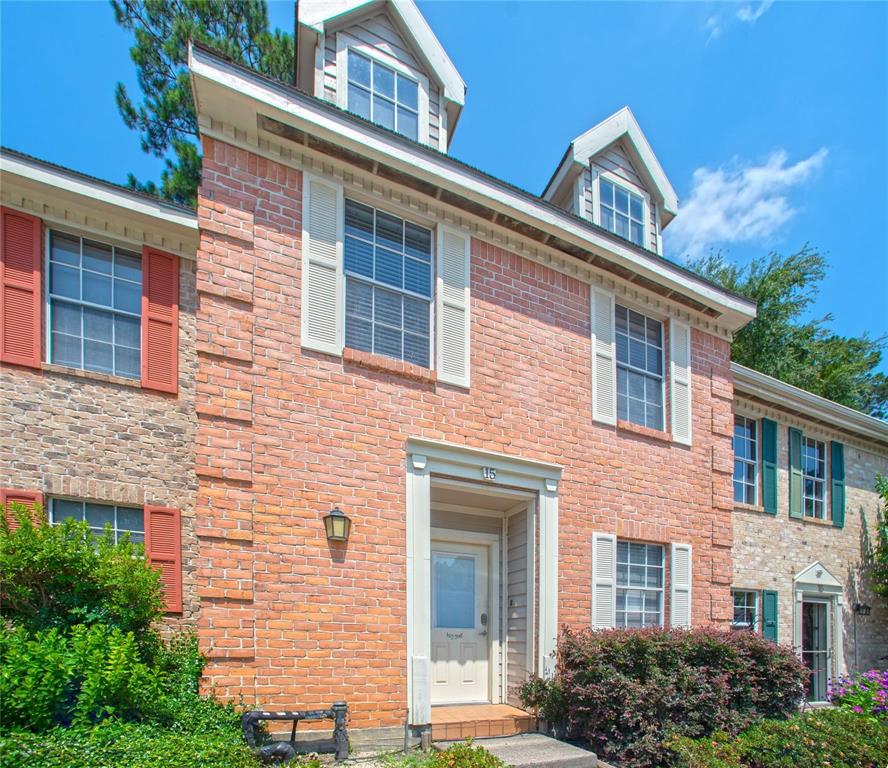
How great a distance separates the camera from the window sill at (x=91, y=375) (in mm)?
7363

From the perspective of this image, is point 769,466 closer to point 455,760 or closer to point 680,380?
point 680,380

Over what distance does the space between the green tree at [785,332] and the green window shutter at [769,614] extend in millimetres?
10751

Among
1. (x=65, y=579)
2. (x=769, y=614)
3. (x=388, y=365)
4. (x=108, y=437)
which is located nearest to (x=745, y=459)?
(x=769, y=614)

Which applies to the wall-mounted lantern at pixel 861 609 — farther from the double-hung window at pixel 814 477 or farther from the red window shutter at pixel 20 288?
the red window shutter at pixel 20 288

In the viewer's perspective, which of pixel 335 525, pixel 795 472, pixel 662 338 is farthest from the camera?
pixel 795 472

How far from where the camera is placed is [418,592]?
702 cm

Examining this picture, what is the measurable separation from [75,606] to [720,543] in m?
8.44

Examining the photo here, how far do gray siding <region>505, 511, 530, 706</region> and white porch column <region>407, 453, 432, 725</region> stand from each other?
156cm

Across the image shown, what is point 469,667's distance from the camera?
8.38 metres

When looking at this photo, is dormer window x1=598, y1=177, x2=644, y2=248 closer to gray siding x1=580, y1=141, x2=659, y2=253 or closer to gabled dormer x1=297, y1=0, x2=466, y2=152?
gray siding x1=580, y1=141, x2=659, y2=253

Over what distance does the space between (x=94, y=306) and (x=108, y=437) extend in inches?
60.4

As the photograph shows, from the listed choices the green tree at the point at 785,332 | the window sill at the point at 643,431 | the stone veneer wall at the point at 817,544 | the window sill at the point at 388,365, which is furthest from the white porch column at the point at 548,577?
the green tree at the point at 785,332

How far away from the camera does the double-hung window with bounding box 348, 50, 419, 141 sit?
8.36 m

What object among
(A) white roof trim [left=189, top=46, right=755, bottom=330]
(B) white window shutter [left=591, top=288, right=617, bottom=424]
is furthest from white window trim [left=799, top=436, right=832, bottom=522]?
(B) white window shutter [left=591, top=288, right=617, bottom=424]
